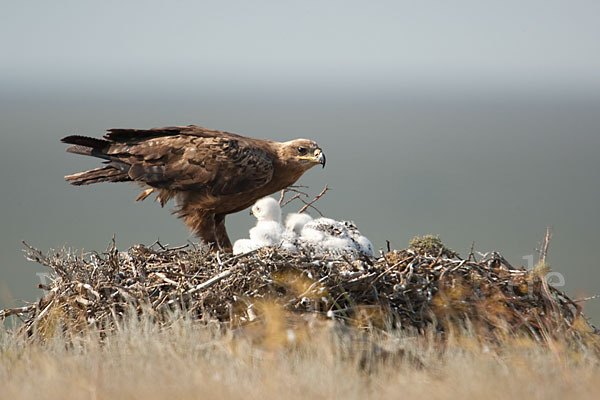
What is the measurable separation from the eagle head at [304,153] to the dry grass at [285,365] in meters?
2.62

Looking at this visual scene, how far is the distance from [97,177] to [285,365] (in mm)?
4449

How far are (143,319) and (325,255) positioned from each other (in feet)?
5.97

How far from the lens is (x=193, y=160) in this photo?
28.0ft

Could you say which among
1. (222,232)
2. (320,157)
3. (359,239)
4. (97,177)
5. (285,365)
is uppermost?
(320,157)

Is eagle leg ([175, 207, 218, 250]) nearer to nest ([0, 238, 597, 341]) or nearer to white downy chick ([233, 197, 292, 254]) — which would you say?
white downy chick ([233, 197, 292, 254])

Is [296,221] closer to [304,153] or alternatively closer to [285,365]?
[304,153]

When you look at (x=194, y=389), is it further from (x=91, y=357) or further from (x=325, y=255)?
(x=325, y=255)

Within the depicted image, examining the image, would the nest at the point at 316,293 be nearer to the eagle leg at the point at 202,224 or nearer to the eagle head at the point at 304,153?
the eagle leg at the point at 202,224

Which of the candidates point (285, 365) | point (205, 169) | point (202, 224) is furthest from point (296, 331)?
point (205, 169)

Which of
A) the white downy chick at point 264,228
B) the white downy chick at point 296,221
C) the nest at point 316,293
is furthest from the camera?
the white downy chick at point 296,221

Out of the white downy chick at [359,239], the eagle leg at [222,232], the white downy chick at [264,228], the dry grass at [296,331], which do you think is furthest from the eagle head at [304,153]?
the dry grass at [296,331]

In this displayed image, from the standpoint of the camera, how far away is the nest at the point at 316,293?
6.61 m

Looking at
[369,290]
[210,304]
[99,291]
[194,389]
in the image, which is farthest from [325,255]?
[194,389]

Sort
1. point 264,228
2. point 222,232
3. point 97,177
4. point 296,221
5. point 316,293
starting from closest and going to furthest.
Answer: point 316,293, point 264,228, point 296,221, point 97,177, point 222,232
